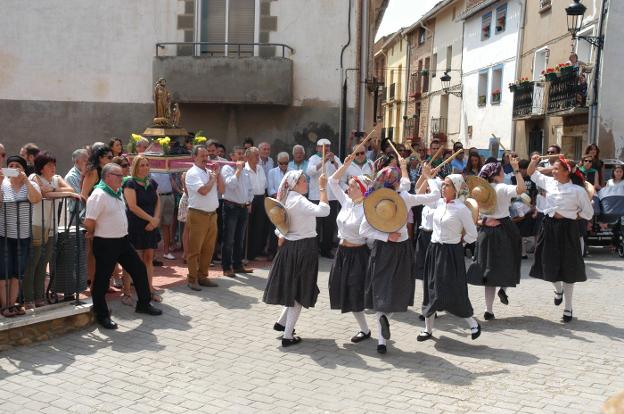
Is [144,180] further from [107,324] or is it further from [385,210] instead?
[385,210]

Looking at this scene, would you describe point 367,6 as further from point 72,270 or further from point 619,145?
point 72,270

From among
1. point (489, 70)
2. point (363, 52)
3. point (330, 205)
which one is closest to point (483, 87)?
point (489, 70)

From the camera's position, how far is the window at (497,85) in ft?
83.4

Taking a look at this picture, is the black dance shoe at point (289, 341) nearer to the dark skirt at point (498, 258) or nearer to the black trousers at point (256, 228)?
the dark skirt at point (498, 258)

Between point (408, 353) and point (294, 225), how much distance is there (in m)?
1.68

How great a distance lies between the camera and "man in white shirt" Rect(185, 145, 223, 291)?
29.7 feet

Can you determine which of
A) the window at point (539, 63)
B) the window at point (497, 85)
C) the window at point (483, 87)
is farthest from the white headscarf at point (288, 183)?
the window at point (483, 87)

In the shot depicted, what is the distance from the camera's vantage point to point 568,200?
27.6 ft

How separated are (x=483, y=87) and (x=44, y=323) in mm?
22913

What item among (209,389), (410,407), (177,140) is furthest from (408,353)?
(177,140)

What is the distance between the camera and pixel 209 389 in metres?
5.90

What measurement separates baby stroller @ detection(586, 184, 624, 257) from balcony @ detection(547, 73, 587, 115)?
219 inches

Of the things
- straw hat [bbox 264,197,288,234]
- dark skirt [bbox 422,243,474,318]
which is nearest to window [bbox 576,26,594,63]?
dark skirt [bbox 422,243,474,318]

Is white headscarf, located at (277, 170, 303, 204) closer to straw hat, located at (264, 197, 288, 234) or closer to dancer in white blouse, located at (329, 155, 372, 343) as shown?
straw hat, located at (264, 197, 288, 234)
